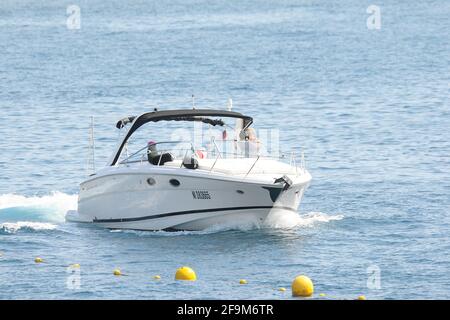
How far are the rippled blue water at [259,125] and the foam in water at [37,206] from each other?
100 mm

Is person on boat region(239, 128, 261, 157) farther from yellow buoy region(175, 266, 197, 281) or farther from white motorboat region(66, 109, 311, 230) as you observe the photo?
yellow buoy region(175, 266, 197, 281)

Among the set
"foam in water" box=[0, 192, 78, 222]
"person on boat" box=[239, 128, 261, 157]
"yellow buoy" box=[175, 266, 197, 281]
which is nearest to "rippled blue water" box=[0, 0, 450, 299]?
"foam in water" box=[0, 192, 78, 222]

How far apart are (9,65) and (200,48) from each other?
1536cm

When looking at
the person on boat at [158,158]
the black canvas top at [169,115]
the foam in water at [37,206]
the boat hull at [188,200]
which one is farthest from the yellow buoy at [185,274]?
the foam in water at [37,206]

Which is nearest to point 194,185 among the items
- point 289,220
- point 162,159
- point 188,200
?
point 188,200

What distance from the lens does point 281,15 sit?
398 feet

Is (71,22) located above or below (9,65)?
above

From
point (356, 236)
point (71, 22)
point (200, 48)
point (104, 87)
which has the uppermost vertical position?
point (71, 22)

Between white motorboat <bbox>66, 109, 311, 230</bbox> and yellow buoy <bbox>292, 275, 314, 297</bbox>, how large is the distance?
472 centimetres

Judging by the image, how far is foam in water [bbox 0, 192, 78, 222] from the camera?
3546 centimetres

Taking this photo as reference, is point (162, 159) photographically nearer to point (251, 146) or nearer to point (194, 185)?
point (194, 185)

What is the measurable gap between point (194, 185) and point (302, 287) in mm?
5906

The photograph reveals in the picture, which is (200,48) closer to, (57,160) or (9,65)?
(9,65)
